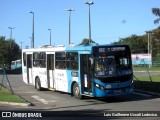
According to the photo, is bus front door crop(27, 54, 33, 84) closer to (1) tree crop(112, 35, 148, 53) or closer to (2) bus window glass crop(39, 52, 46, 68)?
(2) bus window glass crop(39, 52, 46, 68)

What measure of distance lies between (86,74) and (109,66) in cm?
125

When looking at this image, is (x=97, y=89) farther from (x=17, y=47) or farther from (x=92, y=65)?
(x=17, y=47)

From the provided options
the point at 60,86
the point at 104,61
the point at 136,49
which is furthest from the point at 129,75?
the point at 136,49

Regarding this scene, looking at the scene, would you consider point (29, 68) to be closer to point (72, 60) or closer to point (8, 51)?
point (72, 60)

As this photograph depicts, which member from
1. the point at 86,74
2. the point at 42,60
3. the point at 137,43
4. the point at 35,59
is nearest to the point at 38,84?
the point at 35,59

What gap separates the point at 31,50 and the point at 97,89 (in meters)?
9.74

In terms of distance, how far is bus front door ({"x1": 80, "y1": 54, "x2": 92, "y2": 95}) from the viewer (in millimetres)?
18575

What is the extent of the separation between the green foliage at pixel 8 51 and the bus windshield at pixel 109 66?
56.6 metres

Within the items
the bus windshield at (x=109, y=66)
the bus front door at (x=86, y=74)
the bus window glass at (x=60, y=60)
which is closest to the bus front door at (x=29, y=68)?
the bus window glass at (x=60, y=60)

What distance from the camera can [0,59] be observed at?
7394 cm

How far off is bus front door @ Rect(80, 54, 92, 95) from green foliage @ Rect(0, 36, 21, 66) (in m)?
55.6

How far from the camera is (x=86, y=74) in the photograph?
18828 millimetres

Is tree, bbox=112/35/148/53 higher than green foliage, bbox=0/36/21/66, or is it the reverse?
tree, bbox=112/35/148/53

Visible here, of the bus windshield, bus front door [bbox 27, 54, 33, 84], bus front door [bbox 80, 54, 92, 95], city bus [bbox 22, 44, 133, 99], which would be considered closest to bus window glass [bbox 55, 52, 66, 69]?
city bus [bbox 22, 44, 133, 99]
